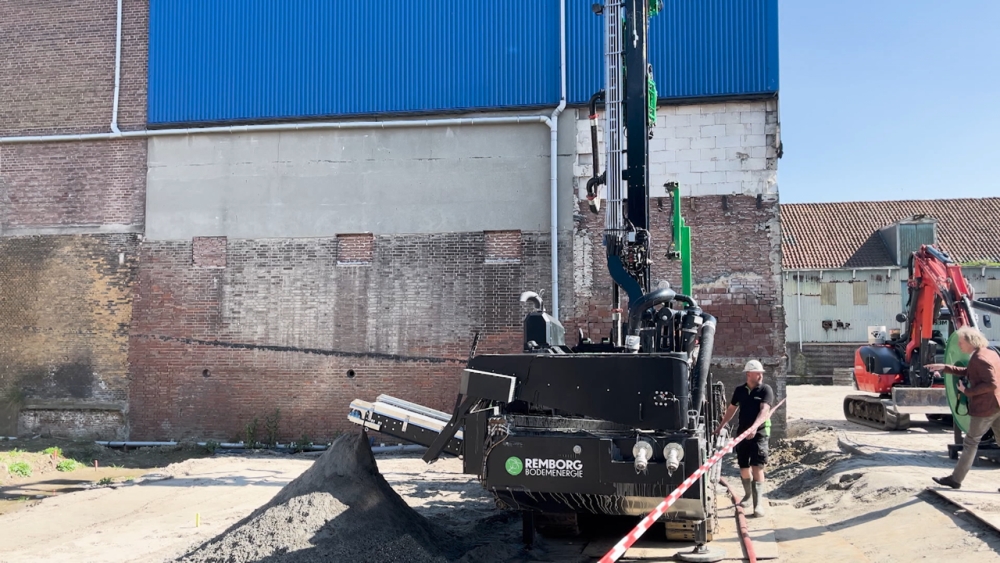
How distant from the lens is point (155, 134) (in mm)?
15820

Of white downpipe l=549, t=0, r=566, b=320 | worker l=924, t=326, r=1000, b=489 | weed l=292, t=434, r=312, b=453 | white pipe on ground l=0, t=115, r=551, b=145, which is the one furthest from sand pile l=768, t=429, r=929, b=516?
weed l=292, t=434, r=312, b=453

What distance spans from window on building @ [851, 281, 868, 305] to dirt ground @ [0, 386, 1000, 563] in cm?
1834

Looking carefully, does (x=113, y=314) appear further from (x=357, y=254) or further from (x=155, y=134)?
(x=357, y=254)

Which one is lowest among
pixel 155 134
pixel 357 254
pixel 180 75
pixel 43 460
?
pixel 43 460

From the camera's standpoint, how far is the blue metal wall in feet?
46.4

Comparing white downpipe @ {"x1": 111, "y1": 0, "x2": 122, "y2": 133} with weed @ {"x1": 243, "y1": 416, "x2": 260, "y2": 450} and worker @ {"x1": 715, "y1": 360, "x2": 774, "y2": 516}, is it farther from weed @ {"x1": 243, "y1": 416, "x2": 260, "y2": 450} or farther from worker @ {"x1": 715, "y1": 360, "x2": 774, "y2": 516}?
worker @ {"x1": 715, "y1": 360, "x2": 774, "y2": 516}

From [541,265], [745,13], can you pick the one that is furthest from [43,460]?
[745,13]

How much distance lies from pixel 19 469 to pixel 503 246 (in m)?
8.88

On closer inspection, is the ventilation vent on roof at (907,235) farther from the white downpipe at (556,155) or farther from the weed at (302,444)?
the weed at (302,444)

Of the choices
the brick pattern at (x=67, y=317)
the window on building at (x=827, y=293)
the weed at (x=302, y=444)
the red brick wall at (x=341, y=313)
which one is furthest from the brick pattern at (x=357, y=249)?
the window on building at (x=827, y=293)

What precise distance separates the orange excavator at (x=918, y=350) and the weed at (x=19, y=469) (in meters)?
14.4

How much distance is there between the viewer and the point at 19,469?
487 inches

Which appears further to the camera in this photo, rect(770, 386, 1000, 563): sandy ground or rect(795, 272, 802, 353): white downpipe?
rect(795, 272, 802, 353): white downpipe

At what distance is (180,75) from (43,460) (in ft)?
25.8
